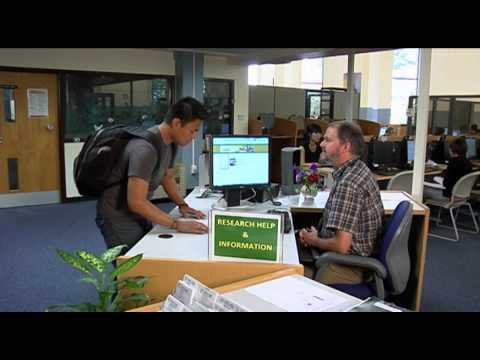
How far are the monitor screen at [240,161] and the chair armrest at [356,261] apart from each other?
30.7 inches

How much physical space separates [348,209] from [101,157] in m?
1.16

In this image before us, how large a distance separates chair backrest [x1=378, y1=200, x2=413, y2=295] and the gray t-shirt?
44.8 inches

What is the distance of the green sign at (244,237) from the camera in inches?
61.8

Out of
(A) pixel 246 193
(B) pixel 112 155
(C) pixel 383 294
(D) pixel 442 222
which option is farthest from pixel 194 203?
(D) pixel 442 222

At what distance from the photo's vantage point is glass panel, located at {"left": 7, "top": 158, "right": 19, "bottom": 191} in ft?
18.1

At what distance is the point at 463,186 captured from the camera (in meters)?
4.59

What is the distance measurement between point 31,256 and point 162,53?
11.4 ft

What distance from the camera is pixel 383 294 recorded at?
84.4 inches

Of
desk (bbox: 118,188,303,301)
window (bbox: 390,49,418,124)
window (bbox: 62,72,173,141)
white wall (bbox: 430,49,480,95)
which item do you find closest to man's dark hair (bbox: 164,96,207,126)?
desk (bbox: 118,188,303,301)

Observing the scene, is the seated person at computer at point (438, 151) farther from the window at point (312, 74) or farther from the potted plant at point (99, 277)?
the potted plant at point (99, 277)

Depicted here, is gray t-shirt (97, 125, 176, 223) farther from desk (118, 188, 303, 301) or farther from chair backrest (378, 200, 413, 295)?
chair backrest (378, 200, 413, 295)

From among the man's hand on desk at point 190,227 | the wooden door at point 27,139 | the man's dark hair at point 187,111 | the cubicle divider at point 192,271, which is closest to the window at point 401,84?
the wooden door at point 27,139

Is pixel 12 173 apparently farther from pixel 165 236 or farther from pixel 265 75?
pixel 265 75
